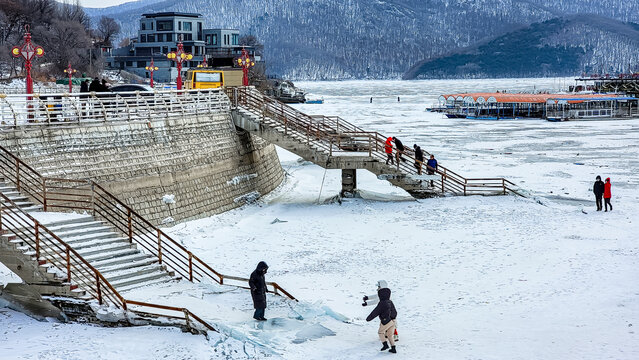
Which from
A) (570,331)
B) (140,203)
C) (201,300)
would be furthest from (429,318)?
(140,203)

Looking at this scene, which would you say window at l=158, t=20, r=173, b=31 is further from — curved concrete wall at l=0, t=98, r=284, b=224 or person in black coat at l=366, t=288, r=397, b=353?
person in black coat at l=366, t=288, r=397, b=353

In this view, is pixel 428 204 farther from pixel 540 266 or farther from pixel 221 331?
pixel 221 331

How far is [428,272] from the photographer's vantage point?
2100 centimetres

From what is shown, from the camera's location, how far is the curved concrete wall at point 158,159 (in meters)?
22.4

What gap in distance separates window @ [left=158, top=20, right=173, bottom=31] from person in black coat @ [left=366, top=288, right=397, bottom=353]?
128 m

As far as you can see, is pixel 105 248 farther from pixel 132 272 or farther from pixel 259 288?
pixel 259 288

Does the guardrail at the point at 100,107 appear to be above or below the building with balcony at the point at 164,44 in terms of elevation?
below

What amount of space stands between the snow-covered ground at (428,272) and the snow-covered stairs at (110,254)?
735mm

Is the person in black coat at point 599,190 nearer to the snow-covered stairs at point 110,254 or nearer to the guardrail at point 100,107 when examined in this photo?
the guardrail at point 100,107

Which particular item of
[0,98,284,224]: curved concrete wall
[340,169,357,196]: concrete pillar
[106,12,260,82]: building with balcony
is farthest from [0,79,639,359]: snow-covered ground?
[106,12,260,82]: building with balcony

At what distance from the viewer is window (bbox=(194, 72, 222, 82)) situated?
4379 cm

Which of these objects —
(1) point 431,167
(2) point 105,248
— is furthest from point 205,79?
(2) point 105,248

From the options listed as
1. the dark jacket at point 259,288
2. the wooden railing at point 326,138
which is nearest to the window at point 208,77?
the wooden railing at point 326,138

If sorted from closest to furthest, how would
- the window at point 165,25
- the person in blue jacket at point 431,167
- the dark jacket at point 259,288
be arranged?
the dark jacket at point 259,288, the person in blue jacket at point 431,167, the window at point 165,25
